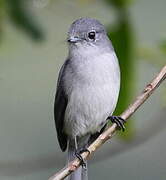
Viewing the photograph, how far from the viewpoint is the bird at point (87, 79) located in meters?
3.98

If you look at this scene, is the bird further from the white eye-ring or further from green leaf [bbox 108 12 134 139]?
green leaf [bbox 108 12 134 139]

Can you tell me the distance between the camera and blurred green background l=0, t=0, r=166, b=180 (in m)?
3.44

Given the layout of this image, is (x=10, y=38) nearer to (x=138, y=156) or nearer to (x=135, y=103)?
(x=135, y=103)

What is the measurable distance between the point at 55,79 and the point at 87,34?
1.82 metres

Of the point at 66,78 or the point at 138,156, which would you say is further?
the point at 138,156

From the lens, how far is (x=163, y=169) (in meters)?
5.14

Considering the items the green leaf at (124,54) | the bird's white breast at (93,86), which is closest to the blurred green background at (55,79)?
the green leaf at (124,54)

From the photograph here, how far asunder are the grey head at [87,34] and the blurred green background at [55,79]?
0.17 feet

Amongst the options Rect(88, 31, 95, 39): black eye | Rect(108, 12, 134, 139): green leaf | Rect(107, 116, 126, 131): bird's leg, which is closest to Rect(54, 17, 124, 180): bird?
Rect(88, 31, 95, 39): black eye

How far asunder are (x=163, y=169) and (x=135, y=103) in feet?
6.56

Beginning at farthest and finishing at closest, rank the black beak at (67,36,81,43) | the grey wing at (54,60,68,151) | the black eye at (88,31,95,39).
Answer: the grey wing at (54,60,68,151) < the black eye at (88,31,95,39) < the black beak at (67,36,81,43)

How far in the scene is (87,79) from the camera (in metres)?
4.03

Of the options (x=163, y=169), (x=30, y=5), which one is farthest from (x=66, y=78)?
(x=163, y=169)

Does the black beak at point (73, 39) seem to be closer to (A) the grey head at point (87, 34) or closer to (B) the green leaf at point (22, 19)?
(A) the grey head at point (87, 34)
